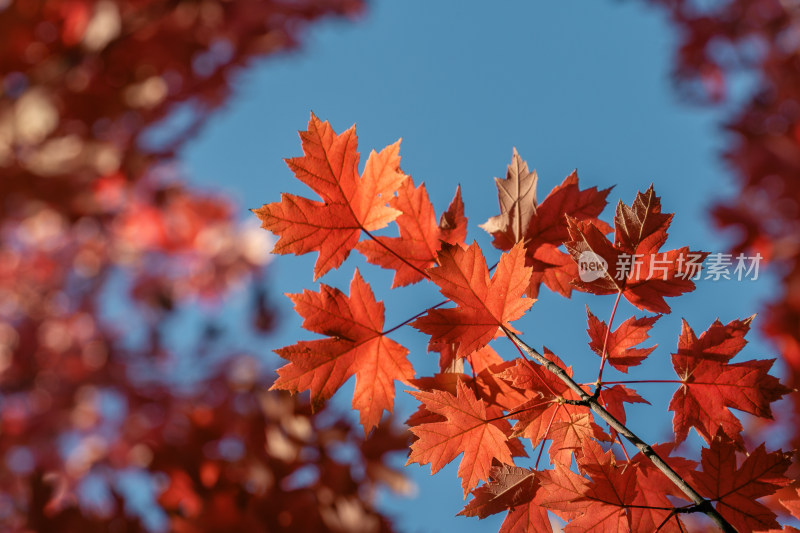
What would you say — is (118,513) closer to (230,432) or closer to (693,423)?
(230,432)

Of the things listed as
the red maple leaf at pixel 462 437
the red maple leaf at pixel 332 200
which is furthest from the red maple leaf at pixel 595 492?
the red maple leaf at pixel 332 200

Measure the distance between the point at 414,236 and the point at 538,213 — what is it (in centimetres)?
27

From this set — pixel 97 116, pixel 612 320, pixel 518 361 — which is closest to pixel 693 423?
pixel 612 320

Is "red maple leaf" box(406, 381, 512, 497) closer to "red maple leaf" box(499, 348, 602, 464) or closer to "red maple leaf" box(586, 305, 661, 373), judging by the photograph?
"red maple leaf" box(499, 348, 602, 464)

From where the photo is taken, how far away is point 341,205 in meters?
1.15

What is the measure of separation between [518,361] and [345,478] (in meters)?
1.37

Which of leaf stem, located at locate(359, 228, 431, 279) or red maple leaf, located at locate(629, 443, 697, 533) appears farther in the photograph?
leaf stem, located at locate(359, 228, 431, 279)

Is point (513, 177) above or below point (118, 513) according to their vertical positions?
above

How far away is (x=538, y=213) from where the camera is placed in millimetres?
1180

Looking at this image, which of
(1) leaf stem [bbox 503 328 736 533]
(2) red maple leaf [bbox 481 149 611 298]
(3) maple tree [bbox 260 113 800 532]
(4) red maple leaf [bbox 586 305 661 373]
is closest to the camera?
(1) leaf stem [bbox 503 328 736 533]

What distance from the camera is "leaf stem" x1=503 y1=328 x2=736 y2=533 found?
83 centimetres

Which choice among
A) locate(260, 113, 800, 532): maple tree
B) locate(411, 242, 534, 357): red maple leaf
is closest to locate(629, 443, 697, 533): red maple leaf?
locate(260, 113, 800, 532): maple tree

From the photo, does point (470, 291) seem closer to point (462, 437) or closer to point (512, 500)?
point (462, 437)

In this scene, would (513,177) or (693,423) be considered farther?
(513,177)
